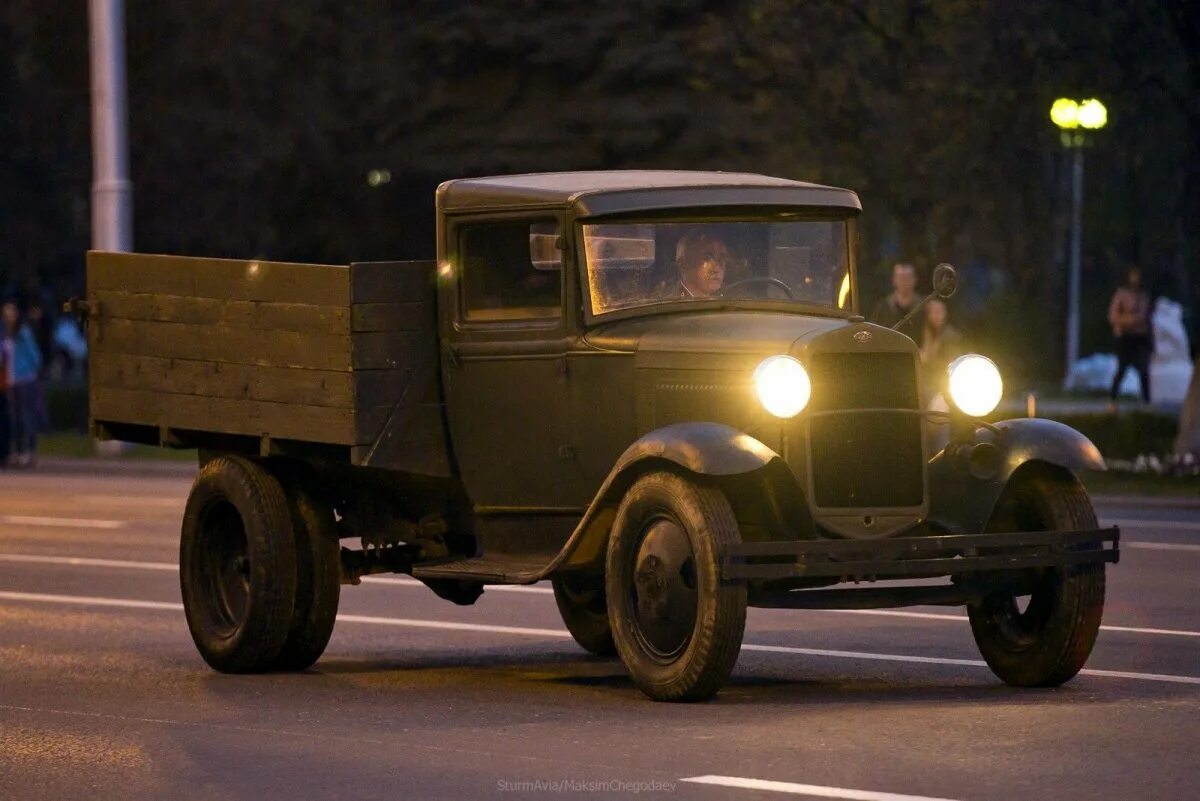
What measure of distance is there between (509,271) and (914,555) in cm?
244

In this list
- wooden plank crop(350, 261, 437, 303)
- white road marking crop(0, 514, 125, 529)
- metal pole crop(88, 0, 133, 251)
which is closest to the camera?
wooden plank crop(350, 261, 437, 303)

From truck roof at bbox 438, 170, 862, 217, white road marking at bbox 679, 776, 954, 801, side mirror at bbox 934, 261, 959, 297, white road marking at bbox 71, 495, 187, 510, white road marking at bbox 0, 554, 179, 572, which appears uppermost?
truck roof at bbox 438, 170, 862, 217

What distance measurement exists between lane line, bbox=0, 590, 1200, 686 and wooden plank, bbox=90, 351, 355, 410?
2.15 m

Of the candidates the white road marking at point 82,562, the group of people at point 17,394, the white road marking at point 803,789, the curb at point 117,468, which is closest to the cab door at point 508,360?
the white road marking at point 803,789

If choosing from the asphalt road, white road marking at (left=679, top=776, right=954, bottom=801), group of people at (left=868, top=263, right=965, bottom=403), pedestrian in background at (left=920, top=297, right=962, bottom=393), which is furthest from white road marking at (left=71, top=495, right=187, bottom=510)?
white road marking at (left=679, top=776, right=954, bottom=801)

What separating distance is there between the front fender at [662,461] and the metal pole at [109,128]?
21614 millimetres

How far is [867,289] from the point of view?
1283 inches

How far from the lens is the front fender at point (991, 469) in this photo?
1065 centimetres

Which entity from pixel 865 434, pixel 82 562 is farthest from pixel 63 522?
pixel 865 434

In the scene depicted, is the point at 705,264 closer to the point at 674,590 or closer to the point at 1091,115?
the point at 674,590

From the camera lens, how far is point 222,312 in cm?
1207

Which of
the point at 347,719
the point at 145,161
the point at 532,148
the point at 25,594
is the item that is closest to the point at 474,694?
the point at 347,719

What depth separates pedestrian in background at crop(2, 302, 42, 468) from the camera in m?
31.0

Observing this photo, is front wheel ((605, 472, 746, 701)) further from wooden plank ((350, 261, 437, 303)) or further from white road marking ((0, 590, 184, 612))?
white road marking ((0, 590, 184, 612))
